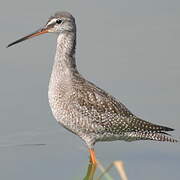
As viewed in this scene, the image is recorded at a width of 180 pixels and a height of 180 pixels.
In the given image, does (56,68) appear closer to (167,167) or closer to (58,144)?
(58,144)

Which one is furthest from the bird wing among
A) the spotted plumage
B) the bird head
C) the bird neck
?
the bird head

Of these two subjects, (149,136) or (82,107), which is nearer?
(82,107)

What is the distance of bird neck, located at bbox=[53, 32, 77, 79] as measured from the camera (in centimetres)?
934

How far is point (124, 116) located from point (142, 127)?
11.7 inches

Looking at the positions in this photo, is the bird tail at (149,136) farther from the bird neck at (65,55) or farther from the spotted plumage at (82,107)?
the bird neck at (65,55)

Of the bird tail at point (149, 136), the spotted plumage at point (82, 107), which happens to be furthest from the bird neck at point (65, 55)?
the bird tail at point (149, 136)

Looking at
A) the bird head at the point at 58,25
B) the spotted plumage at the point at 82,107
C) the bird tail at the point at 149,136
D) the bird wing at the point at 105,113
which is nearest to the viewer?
the spotted plumage at the point at 82,107

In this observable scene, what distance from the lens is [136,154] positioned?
32.0 feet

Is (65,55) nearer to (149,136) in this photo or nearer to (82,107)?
(82,107)

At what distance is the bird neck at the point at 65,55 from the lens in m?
9.34

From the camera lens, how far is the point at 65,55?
946 centimetres

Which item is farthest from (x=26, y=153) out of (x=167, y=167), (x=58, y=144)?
(x=167, y=167)

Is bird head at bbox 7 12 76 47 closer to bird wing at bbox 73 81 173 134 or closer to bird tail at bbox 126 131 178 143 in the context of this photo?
bird wing at bbox 73 81 173 134

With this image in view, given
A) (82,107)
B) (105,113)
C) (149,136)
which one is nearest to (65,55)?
(82,107)
